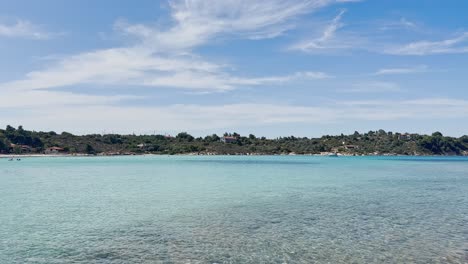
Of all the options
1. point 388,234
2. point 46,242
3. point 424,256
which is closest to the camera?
point 424,256

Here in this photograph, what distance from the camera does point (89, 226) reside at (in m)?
21.0

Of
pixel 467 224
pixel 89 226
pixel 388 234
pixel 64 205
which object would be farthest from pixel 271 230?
pixel 64 205

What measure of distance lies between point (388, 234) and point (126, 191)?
26.7m

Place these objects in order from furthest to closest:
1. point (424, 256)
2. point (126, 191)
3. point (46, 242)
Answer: point (126, 191) < point (46, 242) < point (424, 256)

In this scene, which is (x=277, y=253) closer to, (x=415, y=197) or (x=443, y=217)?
(x=443, y=217)

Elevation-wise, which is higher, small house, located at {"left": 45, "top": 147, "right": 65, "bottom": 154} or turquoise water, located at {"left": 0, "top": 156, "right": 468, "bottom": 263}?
small house, located at {"left": 45, "top": 147, "right": 65, "bottom": 154}

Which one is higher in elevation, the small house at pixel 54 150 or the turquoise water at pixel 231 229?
the small house at pixel 54 150

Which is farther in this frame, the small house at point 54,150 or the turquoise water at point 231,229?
the small house at point 54,150

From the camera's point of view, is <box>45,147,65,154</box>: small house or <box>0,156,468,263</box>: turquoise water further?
<box>45,147,65,154</box>: small house

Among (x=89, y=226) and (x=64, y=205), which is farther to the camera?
(x=64, y=205)

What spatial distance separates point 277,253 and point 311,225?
6206mm

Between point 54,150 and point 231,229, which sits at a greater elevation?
point 54,150

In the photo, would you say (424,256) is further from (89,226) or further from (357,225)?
(89,226)

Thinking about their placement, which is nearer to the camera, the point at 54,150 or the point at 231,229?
the point at 231,229
